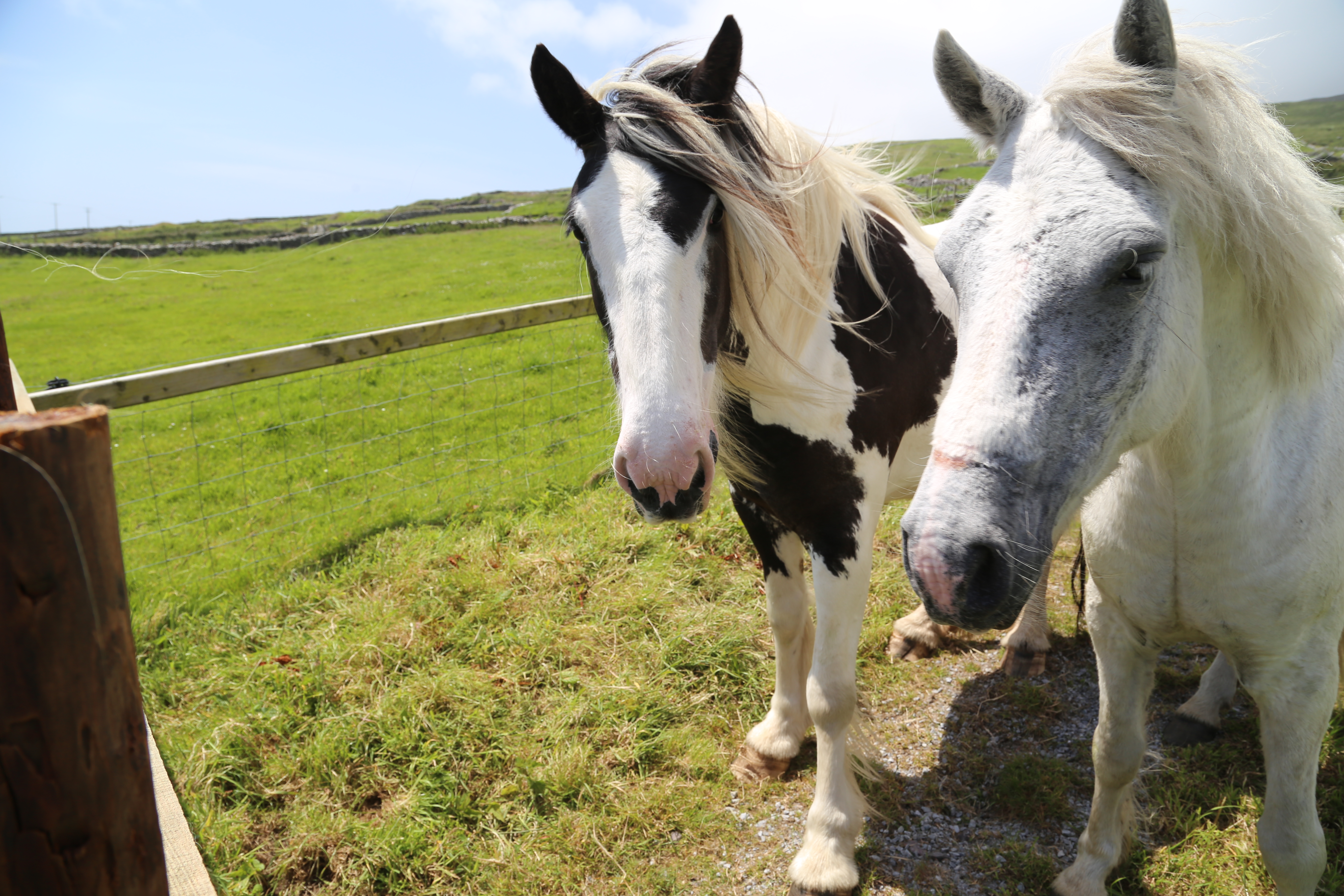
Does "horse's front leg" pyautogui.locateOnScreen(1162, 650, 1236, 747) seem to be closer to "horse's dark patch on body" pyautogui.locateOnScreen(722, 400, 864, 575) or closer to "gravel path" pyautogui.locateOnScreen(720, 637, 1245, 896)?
"gravel path" pyautogui.locateOnScreen(720, 637, 1245, 896)

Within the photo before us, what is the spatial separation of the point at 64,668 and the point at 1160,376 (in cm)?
171

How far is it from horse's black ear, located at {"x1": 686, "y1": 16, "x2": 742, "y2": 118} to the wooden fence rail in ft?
10.3

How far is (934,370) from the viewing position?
2639 mm

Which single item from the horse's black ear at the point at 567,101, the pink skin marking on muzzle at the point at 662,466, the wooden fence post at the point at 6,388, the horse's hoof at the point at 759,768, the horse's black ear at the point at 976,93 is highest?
the horse's black ear at the point at 567,101

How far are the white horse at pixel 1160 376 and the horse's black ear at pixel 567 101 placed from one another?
92 centimetres

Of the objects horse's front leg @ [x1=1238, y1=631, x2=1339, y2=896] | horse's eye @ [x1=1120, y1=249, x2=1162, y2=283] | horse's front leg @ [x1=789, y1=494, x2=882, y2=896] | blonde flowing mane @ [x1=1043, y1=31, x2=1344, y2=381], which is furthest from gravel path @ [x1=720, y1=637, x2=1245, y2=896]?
horse's eye @ [x1=1120, y1=249, x2=1162, y2=283]

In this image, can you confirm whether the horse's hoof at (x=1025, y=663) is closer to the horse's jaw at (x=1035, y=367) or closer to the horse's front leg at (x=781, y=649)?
the horse's front leg at (x=781, y=649)

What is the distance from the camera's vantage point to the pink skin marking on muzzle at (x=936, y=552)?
115cm

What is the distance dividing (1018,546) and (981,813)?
198 centimetres

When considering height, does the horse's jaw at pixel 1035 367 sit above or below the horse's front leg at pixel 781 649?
above

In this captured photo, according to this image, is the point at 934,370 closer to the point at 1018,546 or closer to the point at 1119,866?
the point at 1018,546

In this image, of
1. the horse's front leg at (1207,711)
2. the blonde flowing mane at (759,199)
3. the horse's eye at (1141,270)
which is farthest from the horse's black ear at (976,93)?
the horse's front leg at (1207,711)

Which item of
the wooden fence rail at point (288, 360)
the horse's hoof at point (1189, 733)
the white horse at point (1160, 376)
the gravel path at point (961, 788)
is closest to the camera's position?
the white horse at point (1160, 376)

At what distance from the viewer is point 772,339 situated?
215 cm
